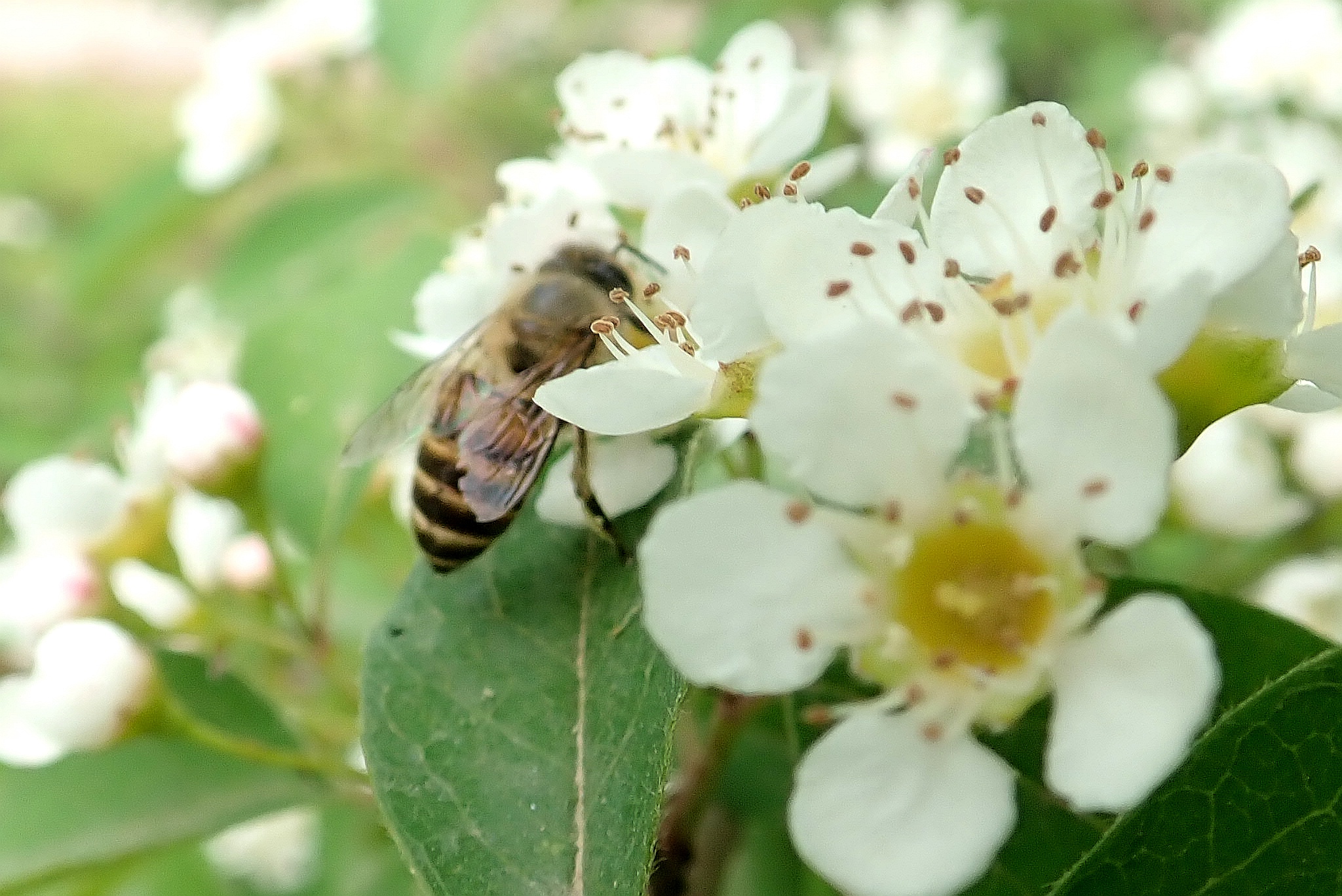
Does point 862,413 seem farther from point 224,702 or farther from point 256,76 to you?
point 256,76

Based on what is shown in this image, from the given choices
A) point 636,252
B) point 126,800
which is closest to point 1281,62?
point 636,252

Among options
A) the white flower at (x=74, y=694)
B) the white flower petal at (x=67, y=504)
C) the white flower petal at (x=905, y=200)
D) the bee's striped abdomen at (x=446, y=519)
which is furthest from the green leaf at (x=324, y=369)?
the white flower petal at (x=905, y=200)

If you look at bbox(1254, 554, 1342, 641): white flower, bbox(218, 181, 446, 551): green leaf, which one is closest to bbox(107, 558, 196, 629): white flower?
bbox(218, 181, 446, 551): green leaf

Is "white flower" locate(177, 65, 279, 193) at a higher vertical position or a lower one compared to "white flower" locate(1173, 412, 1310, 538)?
higher

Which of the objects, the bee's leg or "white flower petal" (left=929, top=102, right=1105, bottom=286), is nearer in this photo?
"white flower petal" (left=929, top=102, right=1105, bottom=286)

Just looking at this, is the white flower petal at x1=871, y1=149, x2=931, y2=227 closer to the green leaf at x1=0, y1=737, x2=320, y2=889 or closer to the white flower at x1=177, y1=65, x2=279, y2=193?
the green leaf at x1=0, y1=737, x2=320, y2=889

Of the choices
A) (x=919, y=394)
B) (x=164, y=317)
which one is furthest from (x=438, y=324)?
(x=164, y=317)
